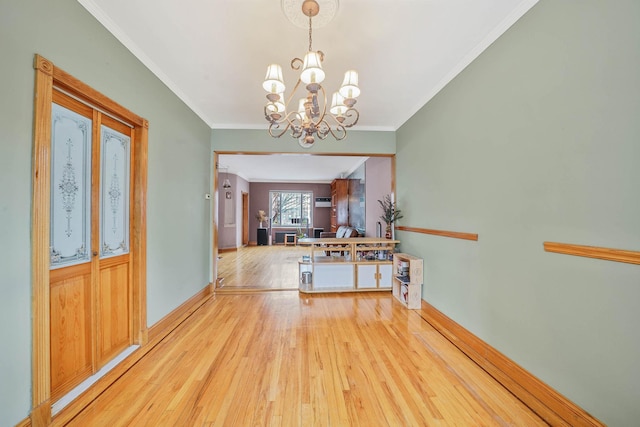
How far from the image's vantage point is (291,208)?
34.3 ft

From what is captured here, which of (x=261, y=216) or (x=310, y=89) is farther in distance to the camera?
(x=261, y=216)

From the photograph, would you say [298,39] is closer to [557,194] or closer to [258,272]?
[557,194]

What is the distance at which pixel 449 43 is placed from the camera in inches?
80.5

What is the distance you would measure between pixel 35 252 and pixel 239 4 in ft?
6.33

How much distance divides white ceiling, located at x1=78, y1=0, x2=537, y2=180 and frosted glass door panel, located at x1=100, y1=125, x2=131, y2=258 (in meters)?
0.80

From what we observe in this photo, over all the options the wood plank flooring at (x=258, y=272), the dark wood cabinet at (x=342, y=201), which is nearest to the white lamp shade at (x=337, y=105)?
the wood plank flooring at (x=258, y=272)

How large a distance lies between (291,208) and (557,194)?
9.36 metres

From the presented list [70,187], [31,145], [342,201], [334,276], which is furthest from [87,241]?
[342,201]

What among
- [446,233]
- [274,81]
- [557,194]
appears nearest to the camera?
[557,194]

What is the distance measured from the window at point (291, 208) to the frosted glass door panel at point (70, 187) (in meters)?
8.51

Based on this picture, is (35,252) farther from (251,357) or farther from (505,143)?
(505,143)

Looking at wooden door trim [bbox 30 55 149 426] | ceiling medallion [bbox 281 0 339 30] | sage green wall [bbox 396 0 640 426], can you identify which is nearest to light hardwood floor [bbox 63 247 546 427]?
wooden door trim [bbox 30 55 149 426]

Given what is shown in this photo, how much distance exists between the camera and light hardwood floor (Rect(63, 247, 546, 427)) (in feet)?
4.81

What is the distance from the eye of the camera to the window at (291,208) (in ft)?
33.9
